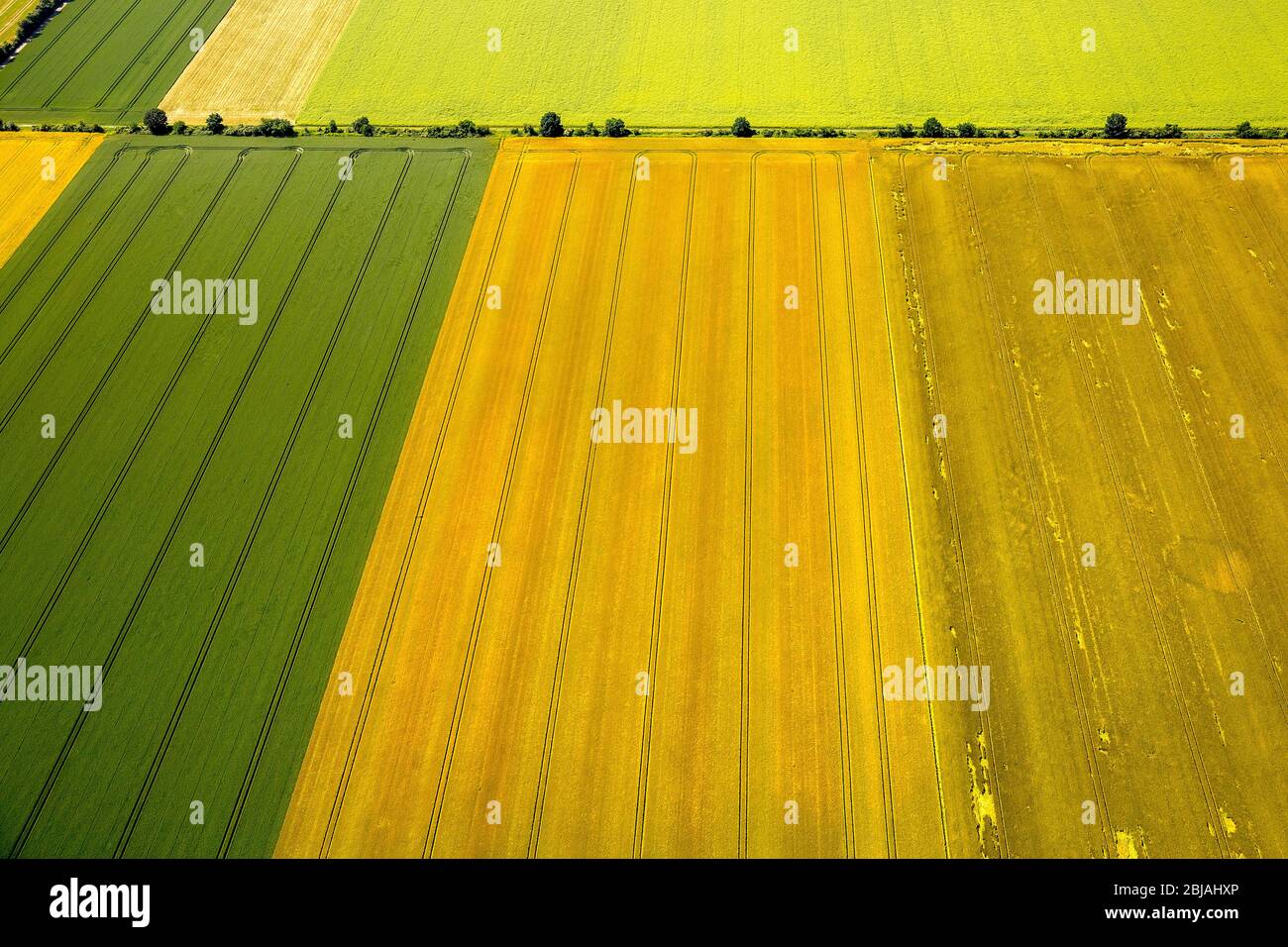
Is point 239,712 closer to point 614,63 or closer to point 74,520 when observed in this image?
point 74,520

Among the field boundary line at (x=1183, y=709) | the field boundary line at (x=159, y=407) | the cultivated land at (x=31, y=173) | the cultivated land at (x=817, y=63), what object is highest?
the cultivated land at (x=817, y=63)

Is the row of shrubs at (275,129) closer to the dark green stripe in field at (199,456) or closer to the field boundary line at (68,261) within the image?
the dark green stripe in field at (199,456)

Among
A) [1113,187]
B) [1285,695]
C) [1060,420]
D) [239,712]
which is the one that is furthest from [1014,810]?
[1113,187]

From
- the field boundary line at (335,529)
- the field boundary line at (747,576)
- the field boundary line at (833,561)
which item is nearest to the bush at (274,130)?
the field boundary line at (335,529)

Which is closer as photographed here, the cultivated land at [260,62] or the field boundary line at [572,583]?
the field boundary line at [572,583]

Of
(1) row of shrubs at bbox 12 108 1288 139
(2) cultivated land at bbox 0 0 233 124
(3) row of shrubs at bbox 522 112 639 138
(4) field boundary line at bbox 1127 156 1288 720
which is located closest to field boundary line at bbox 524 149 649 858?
(3) row of shrubs at bbox 522 112 639 138

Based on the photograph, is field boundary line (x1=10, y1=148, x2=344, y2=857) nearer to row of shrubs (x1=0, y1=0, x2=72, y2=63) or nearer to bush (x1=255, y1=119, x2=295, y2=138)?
bush (x1=255, y1=119, x2=295, y2=138)
